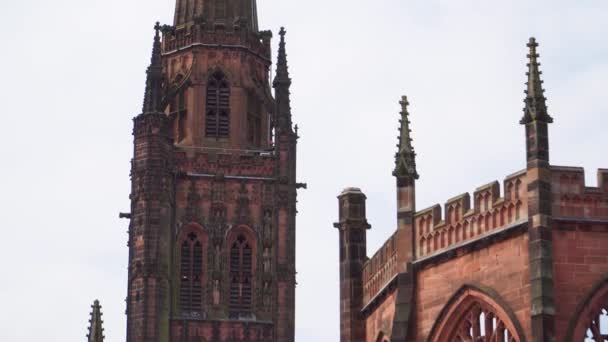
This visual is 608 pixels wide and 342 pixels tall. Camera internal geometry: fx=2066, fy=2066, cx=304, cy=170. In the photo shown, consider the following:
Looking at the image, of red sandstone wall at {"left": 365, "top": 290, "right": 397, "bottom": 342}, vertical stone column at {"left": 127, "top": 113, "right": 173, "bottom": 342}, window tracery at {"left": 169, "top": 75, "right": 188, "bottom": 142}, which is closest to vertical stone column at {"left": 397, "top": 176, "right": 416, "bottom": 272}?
red sandstone wall at {"left": 365, "top": 290, "right": 397, "bottom": 342}

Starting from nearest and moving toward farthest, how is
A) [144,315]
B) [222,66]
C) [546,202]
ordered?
[546,202] → [144,315] → [222,66]

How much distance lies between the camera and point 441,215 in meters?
37.3

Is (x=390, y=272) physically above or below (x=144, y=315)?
below

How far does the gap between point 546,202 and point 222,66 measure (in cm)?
6554

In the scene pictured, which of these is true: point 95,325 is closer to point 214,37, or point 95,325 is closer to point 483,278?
point 214,37

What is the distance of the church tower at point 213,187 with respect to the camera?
93.6 meters

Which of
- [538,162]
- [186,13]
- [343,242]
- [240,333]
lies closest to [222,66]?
[186,13]

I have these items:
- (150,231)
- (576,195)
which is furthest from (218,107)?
(576,195)

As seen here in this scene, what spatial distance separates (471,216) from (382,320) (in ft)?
12.7

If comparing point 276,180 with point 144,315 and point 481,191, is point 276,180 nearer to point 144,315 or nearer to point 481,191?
point 144,315

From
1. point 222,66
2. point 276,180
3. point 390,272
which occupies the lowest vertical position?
point 390,272

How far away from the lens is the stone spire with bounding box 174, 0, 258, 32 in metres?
100

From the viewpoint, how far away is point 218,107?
98.6 m

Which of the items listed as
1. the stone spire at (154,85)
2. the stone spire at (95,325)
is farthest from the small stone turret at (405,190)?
the stone spire at (154,85)
